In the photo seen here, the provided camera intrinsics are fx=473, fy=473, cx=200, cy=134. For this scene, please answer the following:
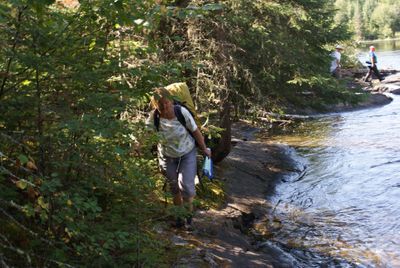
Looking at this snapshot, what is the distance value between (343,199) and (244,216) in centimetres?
230

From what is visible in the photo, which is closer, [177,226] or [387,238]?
[177,226]

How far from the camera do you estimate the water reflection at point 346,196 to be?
6766 millimetres

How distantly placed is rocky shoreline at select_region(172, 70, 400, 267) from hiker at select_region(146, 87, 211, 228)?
47cm

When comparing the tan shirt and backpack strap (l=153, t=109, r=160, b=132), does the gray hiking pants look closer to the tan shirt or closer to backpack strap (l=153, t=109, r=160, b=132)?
the tan shirt

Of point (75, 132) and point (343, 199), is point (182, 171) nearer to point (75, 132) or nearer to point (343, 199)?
point (75, 132)

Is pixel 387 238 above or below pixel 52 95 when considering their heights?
below

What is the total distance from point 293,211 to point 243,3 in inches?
173

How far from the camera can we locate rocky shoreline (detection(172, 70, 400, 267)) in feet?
18.6

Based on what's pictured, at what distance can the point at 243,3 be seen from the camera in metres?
9.83

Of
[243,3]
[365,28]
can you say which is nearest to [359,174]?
[243,3]

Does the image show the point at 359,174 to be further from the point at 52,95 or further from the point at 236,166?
the point at 52,95

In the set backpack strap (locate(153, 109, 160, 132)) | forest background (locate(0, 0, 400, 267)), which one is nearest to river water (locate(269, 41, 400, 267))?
backpack strap (locate(153, 109, 160, 132))

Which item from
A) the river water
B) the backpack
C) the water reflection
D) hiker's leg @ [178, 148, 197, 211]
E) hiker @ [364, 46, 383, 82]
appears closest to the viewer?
Answer: the backpack

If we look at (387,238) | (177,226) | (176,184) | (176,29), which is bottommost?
(387,238)
